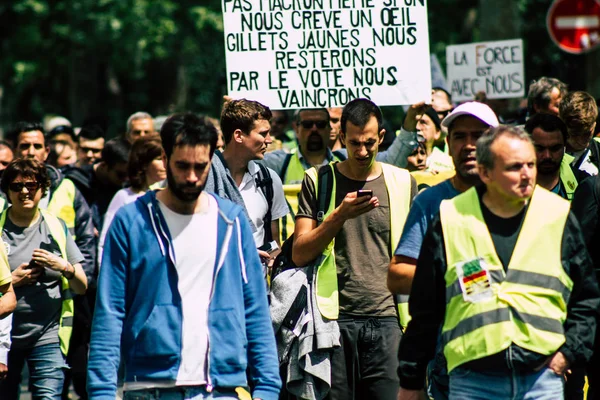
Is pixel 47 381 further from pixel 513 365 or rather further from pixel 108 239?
pixel 513 365

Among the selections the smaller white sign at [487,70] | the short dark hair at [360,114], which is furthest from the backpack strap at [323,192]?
the smaller white sign at [487,70]

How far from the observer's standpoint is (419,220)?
596cm

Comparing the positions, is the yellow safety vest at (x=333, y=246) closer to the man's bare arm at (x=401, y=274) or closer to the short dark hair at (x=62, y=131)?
the man's bare arm at (x=401, y=274)

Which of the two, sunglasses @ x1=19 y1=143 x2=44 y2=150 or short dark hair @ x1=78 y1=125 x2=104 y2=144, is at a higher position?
short dark hair @ x1=78 y1=125 x2=104 y2=144

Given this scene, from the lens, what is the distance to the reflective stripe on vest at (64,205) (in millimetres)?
9719

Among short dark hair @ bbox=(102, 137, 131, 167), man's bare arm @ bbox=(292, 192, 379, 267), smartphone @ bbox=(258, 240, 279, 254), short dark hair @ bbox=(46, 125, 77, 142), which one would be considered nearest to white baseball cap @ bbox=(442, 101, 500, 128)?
man's bare arm @ bbox=(292, 192, 379, 267)

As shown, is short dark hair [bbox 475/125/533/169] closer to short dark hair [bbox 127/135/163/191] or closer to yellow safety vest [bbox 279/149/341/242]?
yellow safety vest [bbox 279/149/341/242]

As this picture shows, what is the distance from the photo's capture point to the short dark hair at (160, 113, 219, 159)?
5.54 meters

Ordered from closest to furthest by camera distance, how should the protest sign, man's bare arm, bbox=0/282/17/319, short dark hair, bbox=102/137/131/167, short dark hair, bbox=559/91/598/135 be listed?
man's bare arm, bbox=0/282/17/319 < short dark hair, bbox=559/91/598/135 < the protest sign < short dark hair, bbox=102/137/131/167

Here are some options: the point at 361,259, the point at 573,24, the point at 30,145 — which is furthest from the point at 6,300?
the point at 573,24

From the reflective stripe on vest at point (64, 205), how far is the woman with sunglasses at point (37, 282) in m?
0.93

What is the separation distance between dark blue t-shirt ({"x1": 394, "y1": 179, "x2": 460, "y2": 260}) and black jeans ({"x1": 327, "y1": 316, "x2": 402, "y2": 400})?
1412mm

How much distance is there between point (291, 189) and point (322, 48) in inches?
39.9

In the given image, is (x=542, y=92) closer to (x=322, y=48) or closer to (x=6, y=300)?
(x=322, y=48)
